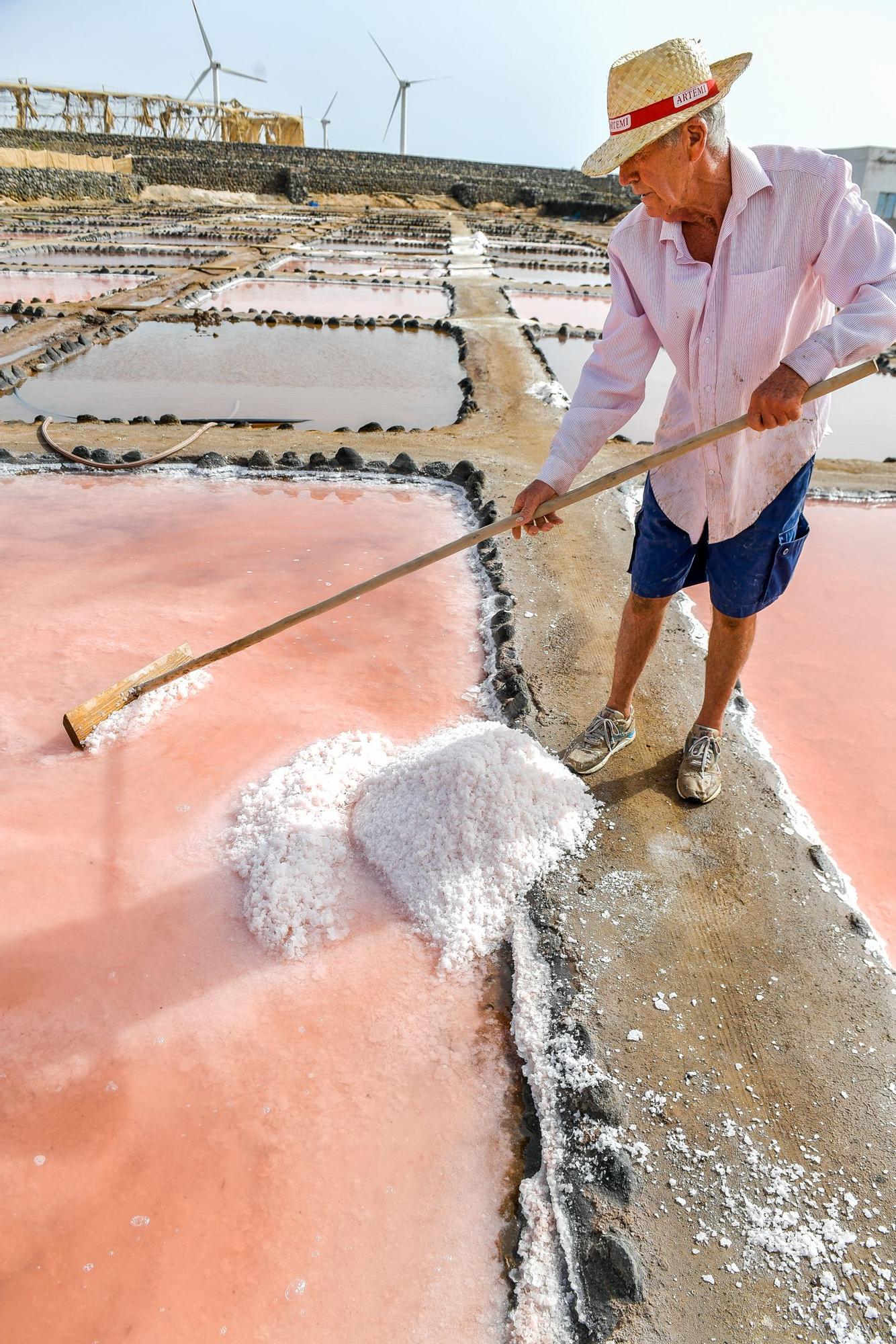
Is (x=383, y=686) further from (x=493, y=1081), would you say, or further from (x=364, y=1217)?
(x=364, y=1217)

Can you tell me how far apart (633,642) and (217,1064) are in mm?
1434

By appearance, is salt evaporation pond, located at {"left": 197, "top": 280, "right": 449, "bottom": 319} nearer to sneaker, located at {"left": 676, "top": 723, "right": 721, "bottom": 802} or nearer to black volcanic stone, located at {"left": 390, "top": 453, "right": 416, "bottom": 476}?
black volcanic stone, located at {"left": 390, "top": 453, "right": 416, "bottom": 476}

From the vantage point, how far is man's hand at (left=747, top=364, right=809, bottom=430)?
5.18ft

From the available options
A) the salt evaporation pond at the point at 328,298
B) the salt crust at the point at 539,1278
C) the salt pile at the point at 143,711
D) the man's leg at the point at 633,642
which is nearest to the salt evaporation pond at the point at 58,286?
the salt evaporation pond at the point at 328,298

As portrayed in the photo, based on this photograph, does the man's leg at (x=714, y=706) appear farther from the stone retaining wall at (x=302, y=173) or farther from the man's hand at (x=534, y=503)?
the stone retaining wall at (x=302, y=173)

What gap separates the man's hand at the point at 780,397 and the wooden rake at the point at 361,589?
0.04 m

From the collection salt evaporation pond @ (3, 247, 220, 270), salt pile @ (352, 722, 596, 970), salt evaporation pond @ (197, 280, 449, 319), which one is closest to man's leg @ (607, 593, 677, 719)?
salt pile @ (352, 722, 596, 970)

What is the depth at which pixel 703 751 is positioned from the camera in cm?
222

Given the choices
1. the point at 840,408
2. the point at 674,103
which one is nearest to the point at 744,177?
the point at 674,103

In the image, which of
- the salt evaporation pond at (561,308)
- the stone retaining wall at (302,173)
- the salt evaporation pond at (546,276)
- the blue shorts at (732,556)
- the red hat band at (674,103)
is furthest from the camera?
the stone retaining wall at (302,173)

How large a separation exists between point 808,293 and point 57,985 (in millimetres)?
2124

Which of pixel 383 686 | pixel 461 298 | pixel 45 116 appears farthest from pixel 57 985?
pixel 45 116

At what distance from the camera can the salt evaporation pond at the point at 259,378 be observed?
221 inches

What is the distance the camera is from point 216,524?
383 cm
